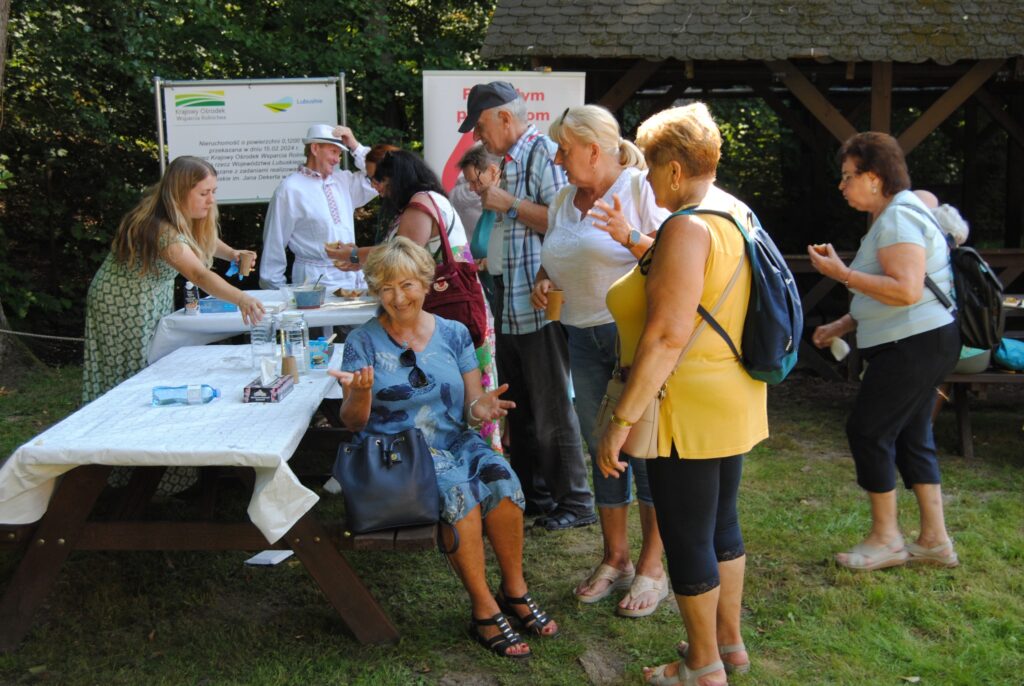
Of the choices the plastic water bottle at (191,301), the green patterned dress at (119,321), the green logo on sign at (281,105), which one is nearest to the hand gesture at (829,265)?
the green patterned dress at (119,321)

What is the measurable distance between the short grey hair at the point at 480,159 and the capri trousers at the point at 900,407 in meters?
1.69

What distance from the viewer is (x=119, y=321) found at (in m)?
4.14

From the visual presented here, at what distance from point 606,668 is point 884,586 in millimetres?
1155

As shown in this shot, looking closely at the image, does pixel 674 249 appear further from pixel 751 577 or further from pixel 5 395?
pixel 5 395

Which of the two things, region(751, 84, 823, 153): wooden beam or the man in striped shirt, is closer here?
the man in striped shirt

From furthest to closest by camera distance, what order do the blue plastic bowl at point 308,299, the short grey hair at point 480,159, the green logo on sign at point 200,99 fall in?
the green logo on sign at point 200,99
the blue plastic bowl at point 308,299
the short grey hair at point 480,159

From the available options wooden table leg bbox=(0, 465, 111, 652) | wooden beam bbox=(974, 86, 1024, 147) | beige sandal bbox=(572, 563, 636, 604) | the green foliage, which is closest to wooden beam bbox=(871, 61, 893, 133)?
wooden beam bbox=(974, 86, 1024, 147)

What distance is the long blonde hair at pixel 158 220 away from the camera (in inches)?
159

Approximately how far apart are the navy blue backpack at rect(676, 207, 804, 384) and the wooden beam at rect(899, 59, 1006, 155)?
5094 millimetres

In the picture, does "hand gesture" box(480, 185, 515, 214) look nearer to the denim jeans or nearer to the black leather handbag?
the denim jeans

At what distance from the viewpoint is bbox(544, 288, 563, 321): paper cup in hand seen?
138 inches

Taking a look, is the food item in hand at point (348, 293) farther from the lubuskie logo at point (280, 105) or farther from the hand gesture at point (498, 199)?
the lubuskie logo at point (280, 105)

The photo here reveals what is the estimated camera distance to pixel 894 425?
3.56 metres

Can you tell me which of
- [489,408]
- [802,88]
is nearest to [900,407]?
[489,408]
